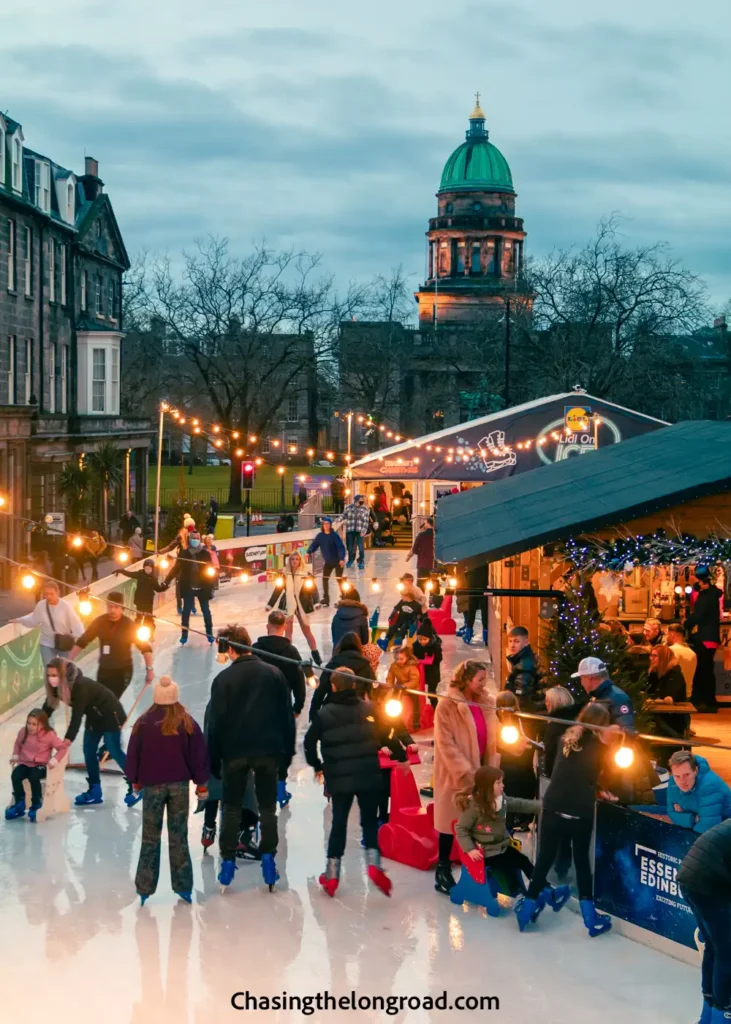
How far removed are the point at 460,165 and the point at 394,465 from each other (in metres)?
105

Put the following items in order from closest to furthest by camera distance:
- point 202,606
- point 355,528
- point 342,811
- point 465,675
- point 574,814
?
point 574,814
point 342,811
point 465,675
point 202,606
point 355,528

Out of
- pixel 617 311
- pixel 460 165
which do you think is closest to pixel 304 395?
pixel 460 165

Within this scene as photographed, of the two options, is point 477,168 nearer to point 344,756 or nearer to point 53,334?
point 53,334

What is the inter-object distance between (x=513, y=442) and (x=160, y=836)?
19.6m

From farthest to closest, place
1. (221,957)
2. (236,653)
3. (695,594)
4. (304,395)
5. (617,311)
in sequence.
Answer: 1. (304,395)
2. (617,311)
3. (695,594)
4. (236,653)
5. (221,957)

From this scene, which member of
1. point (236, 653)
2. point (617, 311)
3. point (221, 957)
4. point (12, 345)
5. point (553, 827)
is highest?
point (617, 311)

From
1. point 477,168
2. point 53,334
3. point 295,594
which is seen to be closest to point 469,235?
point 477,168

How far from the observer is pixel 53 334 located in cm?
3988

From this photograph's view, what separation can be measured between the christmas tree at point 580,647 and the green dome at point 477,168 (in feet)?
381

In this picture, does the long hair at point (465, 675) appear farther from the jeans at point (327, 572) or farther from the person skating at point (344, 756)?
the jeans at point (327, 572)

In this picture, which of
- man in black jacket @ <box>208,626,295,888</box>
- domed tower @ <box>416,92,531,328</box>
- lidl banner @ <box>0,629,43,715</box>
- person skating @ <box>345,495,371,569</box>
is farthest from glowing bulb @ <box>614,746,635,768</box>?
domed tower @ <box>416,92,531,328</box>

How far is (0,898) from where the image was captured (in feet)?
29.0

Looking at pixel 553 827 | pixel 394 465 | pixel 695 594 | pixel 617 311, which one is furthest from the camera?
pixel 617 311

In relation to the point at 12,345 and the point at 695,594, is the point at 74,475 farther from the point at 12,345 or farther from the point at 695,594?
the point at 695,594
